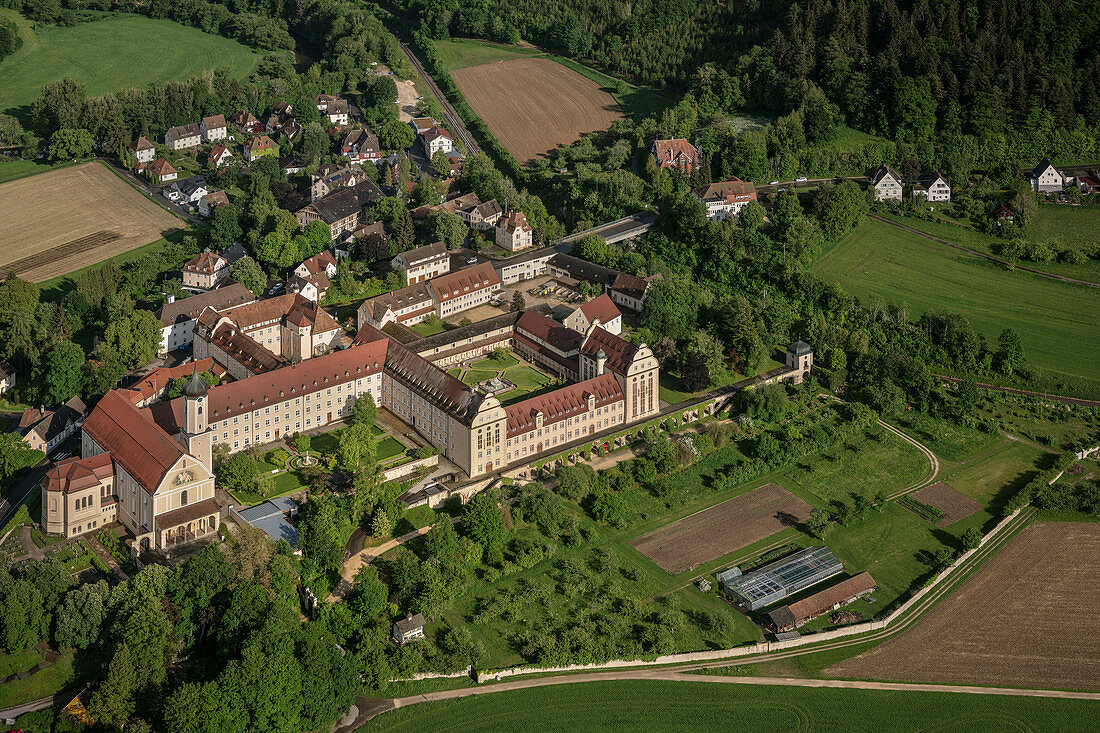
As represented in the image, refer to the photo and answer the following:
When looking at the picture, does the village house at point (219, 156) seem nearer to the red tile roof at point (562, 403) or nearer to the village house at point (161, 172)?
the village house at point (161, 172)

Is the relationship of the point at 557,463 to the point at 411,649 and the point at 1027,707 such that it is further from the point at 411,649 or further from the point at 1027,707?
the point at 1027,707

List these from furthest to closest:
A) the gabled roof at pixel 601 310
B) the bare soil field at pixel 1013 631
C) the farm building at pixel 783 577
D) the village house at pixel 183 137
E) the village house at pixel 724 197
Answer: the village house at pixel 183 137 < the village house at pixel 724 197 < the gabled roof at pixel 601 310 < the farm building at pixel 783 577 < the bare soil field at pixel 1013 631

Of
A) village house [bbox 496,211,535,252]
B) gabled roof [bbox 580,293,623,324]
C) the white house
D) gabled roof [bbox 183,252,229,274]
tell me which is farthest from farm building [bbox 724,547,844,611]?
gabled roof [bbox 183,252,229,274]

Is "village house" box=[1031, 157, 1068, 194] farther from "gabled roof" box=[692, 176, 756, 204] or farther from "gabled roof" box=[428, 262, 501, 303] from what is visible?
"gabled roof" box=[428, 262, 501, 303]

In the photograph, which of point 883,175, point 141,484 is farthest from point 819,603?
point 883,175

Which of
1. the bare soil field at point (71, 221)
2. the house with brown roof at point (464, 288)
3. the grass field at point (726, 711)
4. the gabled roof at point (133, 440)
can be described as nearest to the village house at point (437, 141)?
the bare soil field at point (71, 221)
